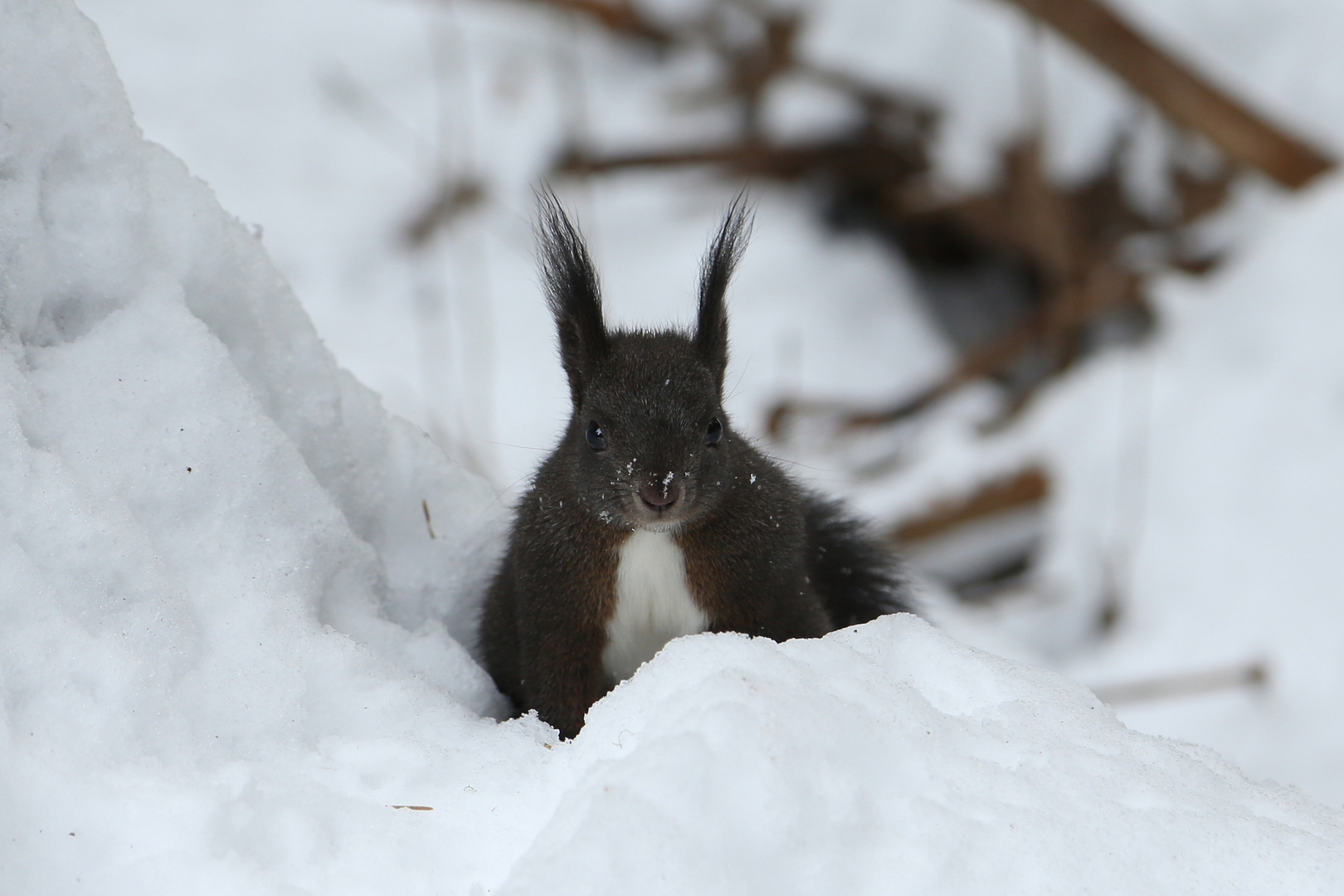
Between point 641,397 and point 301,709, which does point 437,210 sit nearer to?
point 641,397

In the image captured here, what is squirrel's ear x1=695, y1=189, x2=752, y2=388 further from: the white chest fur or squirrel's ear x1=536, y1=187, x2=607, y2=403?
the white chest fur

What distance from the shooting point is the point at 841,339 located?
588 centimetres

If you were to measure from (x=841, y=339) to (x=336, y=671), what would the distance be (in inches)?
177

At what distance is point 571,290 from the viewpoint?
2062mm

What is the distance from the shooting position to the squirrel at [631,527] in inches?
78.7

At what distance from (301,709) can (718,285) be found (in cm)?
97

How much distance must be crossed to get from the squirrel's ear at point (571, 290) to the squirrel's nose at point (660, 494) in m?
0.30

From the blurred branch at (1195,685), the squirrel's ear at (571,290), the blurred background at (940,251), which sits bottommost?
the blurred branch at (1195,685)

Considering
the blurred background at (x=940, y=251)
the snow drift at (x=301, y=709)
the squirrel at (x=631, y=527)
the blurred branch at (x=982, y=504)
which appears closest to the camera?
the snow drift at (x=301, y=709)

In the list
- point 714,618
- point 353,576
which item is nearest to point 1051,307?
point 714,618

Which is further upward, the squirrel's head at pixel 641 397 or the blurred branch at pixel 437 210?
the squirrel's head at pixel 641 397

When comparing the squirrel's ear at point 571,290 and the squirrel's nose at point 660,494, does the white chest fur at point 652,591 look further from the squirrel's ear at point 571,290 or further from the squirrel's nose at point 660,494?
the squirrel's ear at point 571,290

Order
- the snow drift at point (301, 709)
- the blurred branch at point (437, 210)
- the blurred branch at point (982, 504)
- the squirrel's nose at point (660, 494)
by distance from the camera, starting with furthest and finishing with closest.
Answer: the blurred branch at point (437, 210) → the blurred branch at point (982, 504) → the squirrel's nose at point (660, 494) → the snow drift at point (301, 709)

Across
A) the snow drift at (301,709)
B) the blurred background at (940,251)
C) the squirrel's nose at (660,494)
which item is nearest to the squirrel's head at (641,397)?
the squirrel's nose at (660,494)
